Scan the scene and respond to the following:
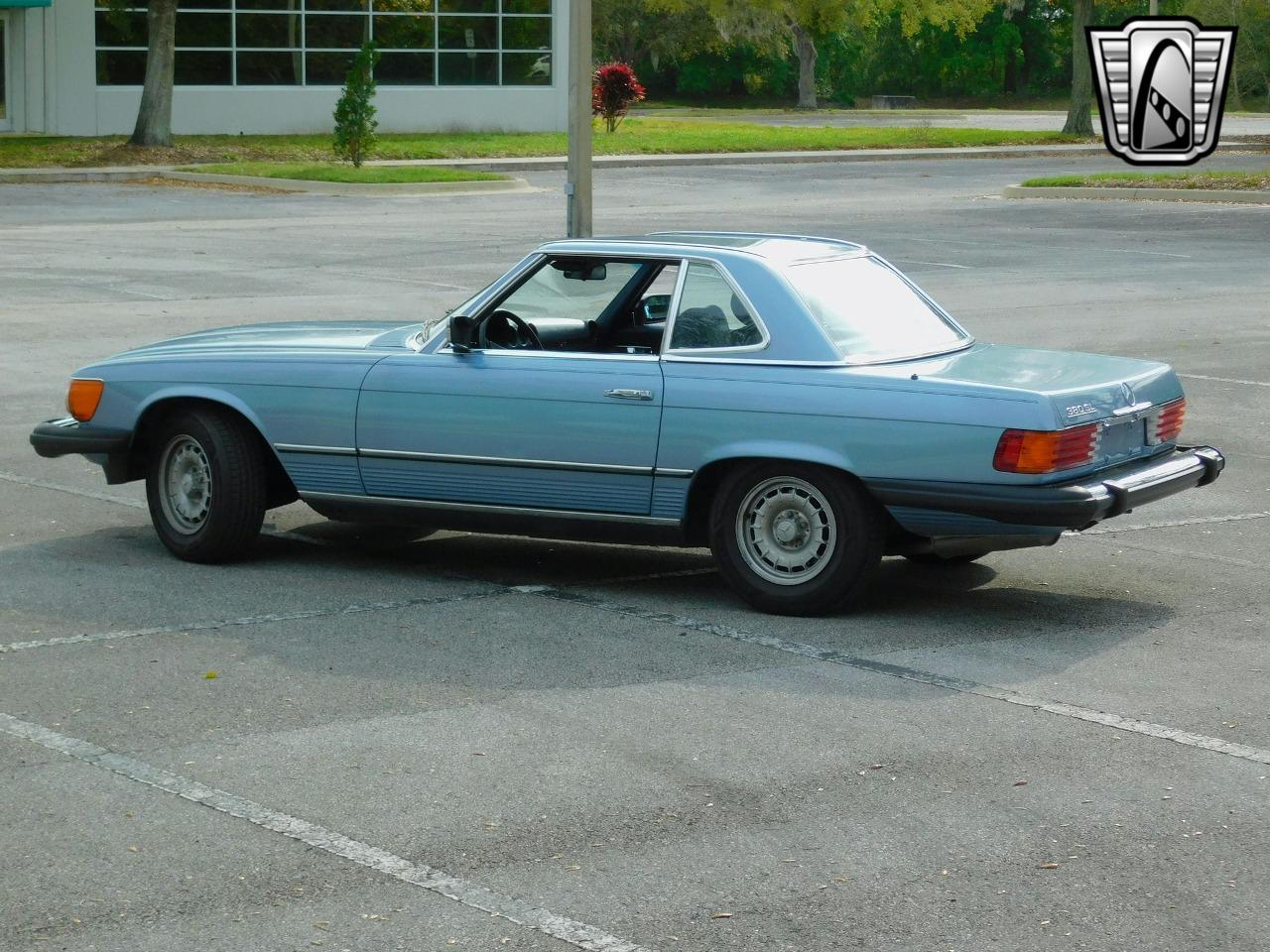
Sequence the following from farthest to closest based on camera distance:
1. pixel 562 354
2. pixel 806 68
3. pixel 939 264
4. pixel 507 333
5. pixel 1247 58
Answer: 1. pixel 806 68
2. pixel 1247 58
3. pixel 939 264
4. pixel 507 333
5. pixel 562 354

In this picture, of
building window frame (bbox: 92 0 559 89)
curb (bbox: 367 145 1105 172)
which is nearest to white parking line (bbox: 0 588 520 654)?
curb (bbox: 367 145 1105 172)

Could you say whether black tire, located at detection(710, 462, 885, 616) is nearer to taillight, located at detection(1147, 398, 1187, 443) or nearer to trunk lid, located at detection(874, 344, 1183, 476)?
trunk lid, located at detection(874, 344, 1183, 476)

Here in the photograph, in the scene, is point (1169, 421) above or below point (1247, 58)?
below

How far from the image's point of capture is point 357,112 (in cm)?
3734

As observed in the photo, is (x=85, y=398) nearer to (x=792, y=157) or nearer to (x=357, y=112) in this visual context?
(x=357, y=112)

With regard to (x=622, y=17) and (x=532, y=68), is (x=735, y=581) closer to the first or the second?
(x=532, y=68)

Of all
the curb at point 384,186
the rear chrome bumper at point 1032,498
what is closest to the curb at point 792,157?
the curb at point 384,186

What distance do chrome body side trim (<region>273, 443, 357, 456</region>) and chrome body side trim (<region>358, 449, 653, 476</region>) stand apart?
5cm

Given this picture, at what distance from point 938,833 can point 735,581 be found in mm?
2479

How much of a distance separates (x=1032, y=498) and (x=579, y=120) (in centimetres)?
1191

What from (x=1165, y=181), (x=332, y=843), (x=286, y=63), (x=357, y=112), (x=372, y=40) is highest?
(x=372, y=40)

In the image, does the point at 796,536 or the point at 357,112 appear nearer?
the point at 796,536

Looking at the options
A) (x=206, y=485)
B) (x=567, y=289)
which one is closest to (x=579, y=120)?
(x=567, y=289)

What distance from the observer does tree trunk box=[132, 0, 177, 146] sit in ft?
134
